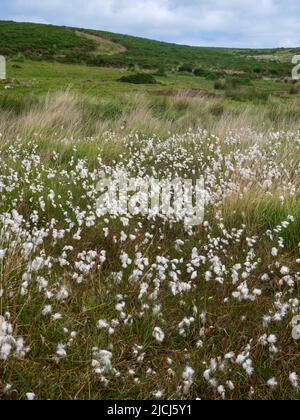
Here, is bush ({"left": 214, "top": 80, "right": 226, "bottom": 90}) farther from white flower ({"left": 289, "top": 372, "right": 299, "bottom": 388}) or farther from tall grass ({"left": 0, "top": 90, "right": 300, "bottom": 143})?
white flower ({"left": 289, "top": 372, "right": 299, "bottom": 388})

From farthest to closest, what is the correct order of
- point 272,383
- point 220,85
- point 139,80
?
point 220,85 → point 139,80 → point 272,383

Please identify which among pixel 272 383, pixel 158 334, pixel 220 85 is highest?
pixel 220 85

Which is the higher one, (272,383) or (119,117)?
(119,117)

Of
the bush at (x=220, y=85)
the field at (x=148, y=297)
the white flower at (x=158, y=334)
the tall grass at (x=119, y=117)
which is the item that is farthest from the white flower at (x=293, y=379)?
the bush at (x=220, y=85)

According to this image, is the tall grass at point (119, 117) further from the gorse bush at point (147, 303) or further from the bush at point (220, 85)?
the bush at point (220, 85)

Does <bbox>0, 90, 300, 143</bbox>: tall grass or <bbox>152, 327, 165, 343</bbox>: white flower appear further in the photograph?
<bbox>0, 90, 300, 143</bbox>: tall grass

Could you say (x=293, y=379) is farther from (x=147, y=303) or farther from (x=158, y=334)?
(x=147, y=303)

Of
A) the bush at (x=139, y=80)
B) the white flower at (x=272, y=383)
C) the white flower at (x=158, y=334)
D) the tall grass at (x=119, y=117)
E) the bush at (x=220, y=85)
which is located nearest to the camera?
the white flower at (x=272, y=383)

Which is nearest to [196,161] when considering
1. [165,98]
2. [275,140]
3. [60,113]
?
[275,140]

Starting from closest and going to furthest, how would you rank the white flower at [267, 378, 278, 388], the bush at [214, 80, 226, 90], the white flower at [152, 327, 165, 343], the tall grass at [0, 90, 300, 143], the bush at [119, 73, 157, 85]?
the white flower at [267, 378, 278, 388] < the white flower at [152, 327, 165, 343] < the tall grass at [0, 90, 300, 143] < the bush at [119, 73, 157, 85] < the bush at [214, 80, 226, 90]

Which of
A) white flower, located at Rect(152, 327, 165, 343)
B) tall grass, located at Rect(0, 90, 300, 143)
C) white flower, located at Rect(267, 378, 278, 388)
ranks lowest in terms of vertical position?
white flower, located at Rect(267, 378, 278, 388)

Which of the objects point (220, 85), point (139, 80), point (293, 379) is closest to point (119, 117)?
point (293, 379)

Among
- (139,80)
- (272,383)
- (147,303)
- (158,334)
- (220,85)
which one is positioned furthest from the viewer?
(220,85)

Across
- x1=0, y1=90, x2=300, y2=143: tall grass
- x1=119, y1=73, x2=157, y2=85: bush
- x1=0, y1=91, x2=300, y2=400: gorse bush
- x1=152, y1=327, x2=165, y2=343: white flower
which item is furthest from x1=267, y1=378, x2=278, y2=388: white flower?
x1=119, y1=73, x2=157, y2=85: bush
